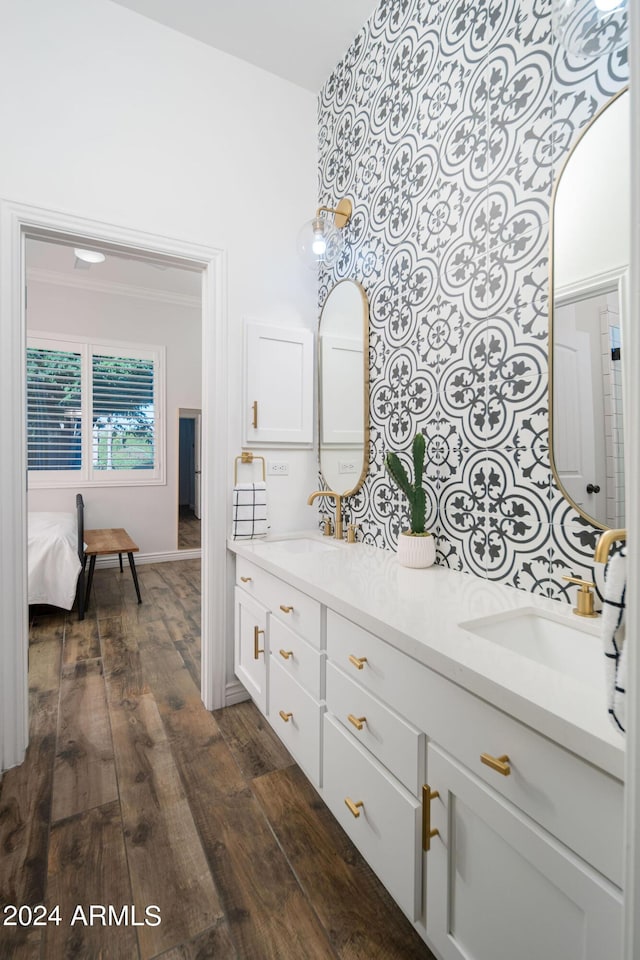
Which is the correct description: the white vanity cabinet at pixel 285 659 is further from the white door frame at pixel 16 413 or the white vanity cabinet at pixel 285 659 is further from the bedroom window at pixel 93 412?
the bedroom window at pixel 93 412

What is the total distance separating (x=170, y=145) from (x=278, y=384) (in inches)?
44.3

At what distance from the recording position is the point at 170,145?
1939 millimetres

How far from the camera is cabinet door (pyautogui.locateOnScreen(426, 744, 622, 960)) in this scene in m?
0.65

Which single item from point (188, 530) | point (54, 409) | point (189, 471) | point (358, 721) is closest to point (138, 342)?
point (54, 409)

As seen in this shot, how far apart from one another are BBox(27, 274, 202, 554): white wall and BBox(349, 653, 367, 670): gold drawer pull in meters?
4.20

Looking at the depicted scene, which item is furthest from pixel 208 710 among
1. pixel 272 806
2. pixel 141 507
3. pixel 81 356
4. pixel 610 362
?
pixel 81 356

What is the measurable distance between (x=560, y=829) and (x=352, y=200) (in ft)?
7.63

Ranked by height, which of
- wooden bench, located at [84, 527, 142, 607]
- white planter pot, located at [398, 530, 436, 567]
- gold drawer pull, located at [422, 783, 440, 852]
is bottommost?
gold drawer pull, located at [422, 783, 440, 852]

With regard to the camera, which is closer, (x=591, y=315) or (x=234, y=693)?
(x=591, y=315)

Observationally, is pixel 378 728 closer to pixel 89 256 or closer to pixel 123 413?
pixel 89 256

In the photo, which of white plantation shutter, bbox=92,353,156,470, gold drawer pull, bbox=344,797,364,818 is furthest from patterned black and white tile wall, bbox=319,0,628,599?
white plantation shutter, bbox=92,353,156,470

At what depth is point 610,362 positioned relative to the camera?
42.7 inches

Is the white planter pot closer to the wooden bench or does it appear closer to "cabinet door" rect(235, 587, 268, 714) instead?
"cabinet door" rect(235, 587, 268, 714)

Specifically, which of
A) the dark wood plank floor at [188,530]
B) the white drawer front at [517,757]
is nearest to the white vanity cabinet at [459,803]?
the white drawer front at [517,757]
